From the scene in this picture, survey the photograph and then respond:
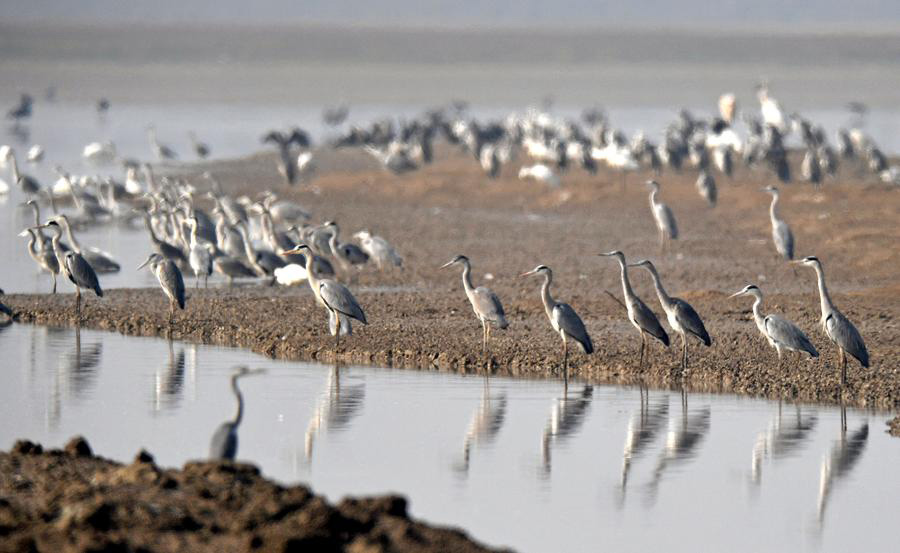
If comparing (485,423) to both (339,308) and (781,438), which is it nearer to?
(781,438)

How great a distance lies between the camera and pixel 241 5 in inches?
6422

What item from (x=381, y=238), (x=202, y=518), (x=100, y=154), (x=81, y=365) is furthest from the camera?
(x=100, y=154)

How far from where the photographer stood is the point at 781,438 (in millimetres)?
11922

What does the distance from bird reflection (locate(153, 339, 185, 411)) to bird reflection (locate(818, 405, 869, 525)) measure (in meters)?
5.24

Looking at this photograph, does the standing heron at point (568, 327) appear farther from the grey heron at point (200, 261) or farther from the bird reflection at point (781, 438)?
the grey heron at point (200, 261)

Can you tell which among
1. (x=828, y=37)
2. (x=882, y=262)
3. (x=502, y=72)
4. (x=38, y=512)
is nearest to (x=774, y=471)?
(x=38, y=512)

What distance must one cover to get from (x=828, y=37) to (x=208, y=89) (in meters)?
55.4

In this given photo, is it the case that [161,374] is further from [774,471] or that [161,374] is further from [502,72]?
[502,72]

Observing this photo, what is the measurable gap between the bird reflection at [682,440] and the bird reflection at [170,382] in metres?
4.06

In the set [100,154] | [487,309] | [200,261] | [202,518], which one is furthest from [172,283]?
[100,154]

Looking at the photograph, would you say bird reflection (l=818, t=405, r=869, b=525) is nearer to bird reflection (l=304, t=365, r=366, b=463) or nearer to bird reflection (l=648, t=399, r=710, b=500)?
bird reflection (l=648, t=399, r=710, b=500)

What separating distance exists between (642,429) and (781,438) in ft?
3.47

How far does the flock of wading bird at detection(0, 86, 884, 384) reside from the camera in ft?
46.9

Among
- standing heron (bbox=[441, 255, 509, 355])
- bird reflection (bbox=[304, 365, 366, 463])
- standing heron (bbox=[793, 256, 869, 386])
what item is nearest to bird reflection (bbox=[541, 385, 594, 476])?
standing heron (bbox=[441, 255, 509, 355])
